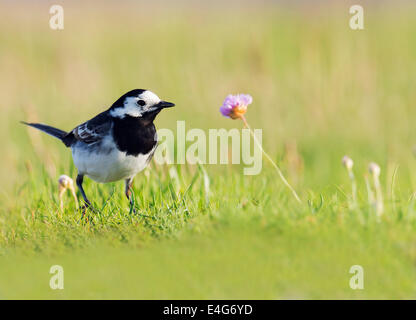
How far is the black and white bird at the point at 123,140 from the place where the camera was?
18.7 ft

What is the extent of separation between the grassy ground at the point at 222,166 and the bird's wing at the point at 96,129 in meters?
0.59

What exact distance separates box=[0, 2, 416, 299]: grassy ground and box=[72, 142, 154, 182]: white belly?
240 millimetres

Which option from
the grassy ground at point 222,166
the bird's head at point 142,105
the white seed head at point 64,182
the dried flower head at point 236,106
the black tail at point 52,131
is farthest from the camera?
the black tail at point 52,131

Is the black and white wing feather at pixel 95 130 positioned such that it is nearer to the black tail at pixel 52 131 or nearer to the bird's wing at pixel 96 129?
the bird's wing at pixel 96 129

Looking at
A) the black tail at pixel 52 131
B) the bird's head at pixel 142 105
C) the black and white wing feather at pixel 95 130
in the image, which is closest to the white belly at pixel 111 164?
the black and white wing feather at pixel 95 130

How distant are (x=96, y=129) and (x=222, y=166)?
8.33 ft

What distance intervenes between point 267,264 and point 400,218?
3.59 ft

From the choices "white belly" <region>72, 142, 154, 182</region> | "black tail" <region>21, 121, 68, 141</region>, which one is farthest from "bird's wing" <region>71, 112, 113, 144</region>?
"black tail" <region>21, 121, 68, 141</region>

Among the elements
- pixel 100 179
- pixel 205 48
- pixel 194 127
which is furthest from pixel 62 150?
pixel 100 179

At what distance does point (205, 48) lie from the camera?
1381cm

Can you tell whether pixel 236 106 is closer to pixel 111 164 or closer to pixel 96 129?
pixel 111 164

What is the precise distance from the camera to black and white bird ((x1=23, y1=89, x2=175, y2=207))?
5.70m
